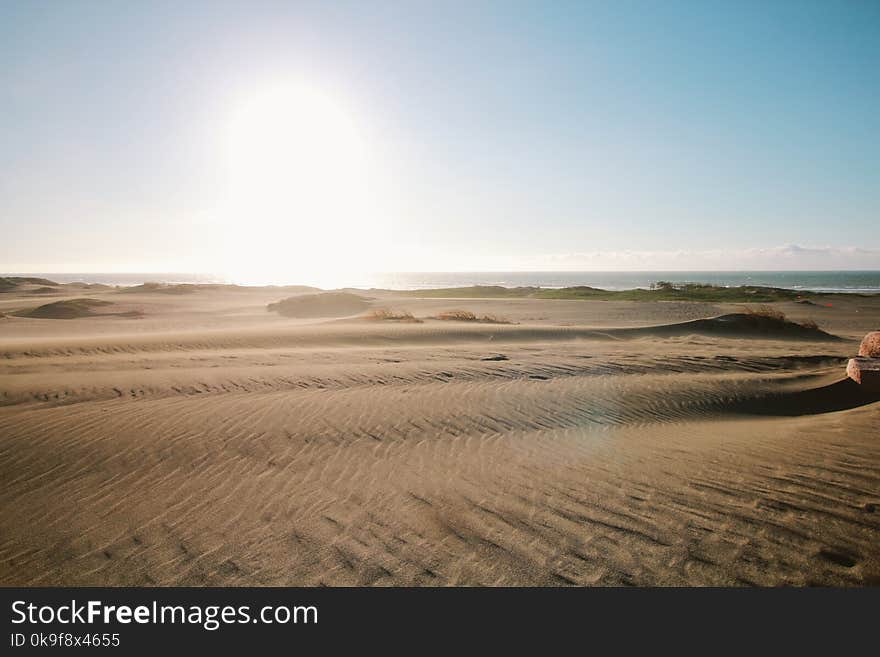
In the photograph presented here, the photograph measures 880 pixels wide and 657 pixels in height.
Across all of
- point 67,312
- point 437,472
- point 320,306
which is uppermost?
point 67,312

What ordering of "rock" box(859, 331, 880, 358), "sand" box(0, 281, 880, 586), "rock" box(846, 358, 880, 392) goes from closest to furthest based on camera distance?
"sand" box(0, 281, 880, 586)
"rock" box(846, 358, 880, 392)
"rock" box(859, 331, 880, 358)

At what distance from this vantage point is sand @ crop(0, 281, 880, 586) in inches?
135

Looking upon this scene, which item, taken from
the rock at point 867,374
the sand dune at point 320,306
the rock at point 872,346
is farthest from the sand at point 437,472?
the sand dune at point 320,306

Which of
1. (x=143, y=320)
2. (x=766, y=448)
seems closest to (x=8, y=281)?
(x=143, y=320)

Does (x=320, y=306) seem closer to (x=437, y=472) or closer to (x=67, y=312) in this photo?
(x=67, y=312)

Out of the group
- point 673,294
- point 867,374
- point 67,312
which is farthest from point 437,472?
point 673,294

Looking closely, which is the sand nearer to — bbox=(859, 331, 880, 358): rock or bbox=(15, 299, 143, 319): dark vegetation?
bbox=(859, 331, 880, 358): rock

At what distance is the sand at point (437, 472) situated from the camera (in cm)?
344

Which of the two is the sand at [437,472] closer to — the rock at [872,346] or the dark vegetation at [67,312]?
the rock at [872,346]

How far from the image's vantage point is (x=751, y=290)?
142 ft

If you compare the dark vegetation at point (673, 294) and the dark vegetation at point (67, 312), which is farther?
the dark vegetation at point (673, 294)

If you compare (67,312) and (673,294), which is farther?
(673,294)

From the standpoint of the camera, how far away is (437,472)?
208 inches

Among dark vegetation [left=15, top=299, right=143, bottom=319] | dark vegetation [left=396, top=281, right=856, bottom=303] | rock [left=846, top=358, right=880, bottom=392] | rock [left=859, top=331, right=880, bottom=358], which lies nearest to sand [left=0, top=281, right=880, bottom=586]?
rock [left=846, top=358, right=880, bottom=392]
